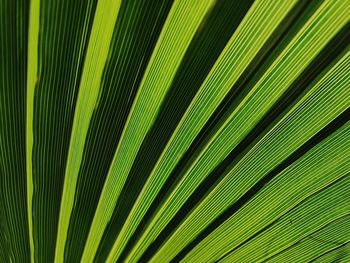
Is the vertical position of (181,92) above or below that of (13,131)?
above

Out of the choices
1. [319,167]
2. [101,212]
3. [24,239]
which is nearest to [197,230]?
[101,212]

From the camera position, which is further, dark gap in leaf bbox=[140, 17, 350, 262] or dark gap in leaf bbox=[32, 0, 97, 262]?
dark gap in leaf bbox=[140, 17, 350, 262]

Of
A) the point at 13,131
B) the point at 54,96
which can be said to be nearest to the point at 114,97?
the point at 54,96

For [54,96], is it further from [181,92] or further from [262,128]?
[262,128]

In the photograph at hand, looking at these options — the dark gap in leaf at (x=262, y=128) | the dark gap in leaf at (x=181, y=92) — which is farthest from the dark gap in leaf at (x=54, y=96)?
the dark gap in leaf at (x=262, y=128)

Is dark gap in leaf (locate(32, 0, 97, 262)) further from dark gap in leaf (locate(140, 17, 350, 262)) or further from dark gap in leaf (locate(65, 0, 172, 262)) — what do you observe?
dark gap in leaf (locate(140, 17, 350, 262))

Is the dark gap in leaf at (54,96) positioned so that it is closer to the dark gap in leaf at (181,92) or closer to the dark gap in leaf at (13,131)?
the dark gap in leaf at (13,131)

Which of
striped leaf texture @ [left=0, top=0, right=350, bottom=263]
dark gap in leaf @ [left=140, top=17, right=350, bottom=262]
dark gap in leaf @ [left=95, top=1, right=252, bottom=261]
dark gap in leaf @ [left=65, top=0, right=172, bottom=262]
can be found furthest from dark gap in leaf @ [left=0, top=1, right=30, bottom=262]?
dark gap in leaf @ [left=140, top=17, right=350, bottom=262]
